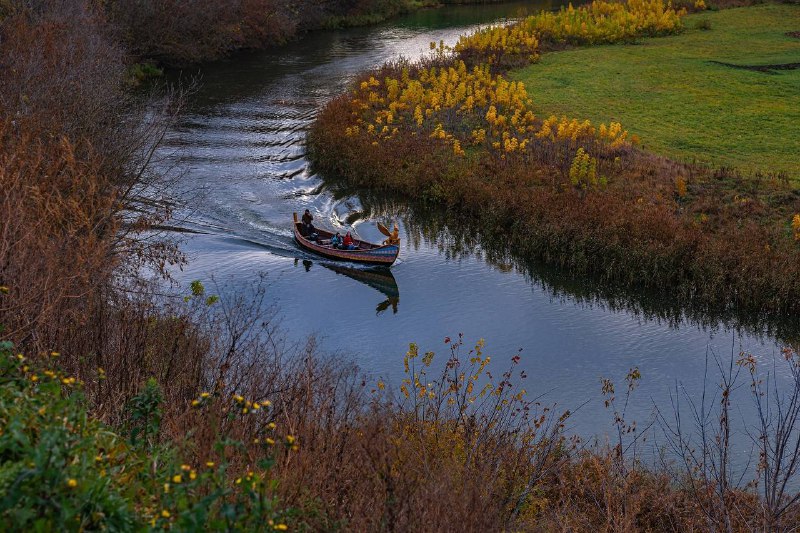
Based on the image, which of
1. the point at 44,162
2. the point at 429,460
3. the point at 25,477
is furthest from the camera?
the point at 44,162

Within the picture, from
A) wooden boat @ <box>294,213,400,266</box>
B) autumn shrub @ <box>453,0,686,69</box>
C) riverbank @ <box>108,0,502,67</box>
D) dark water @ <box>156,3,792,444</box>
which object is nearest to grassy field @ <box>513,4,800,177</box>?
autumn shrub @ <box>453,0,686,69</box>

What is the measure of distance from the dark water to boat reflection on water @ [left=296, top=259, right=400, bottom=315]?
0.14 ft

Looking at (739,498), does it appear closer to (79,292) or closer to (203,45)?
(79,292)

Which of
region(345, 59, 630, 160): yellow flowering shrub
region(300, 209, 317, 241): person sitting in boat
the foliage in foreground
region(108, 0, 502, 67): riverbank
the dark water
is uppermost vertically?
region(108, 0, 502, 67): riverbank

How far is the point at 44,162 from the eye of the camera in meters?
16.8

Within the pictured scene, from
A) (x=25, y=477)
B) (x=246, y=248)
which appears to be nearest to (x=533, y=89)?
(x=246, y=248)

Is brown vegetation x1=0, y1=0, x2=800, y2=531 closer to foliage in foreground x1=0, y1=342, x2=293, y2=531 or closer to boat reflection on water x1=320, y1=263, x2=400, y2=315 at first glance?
foliage in foreground x1=0, y1=342, x2=293, y2=531

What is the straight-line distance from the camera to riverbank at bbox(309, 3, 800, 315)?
22188mm

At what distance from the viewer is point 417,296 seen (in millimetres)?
22984

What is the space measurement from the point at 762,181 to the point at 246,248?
634 inches

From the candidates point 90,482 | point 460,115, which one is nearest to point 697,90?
point 460,115

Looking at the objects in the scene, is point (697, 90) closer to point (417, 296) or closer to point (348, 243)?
point (348, 243)

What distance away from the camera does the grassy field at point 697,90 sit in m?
31.2

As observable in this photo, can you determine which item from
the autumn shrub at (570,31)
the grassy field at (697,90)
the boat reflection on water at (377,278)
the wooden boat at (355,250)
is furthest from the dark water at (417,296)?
the autumn shrub at (570,31)
